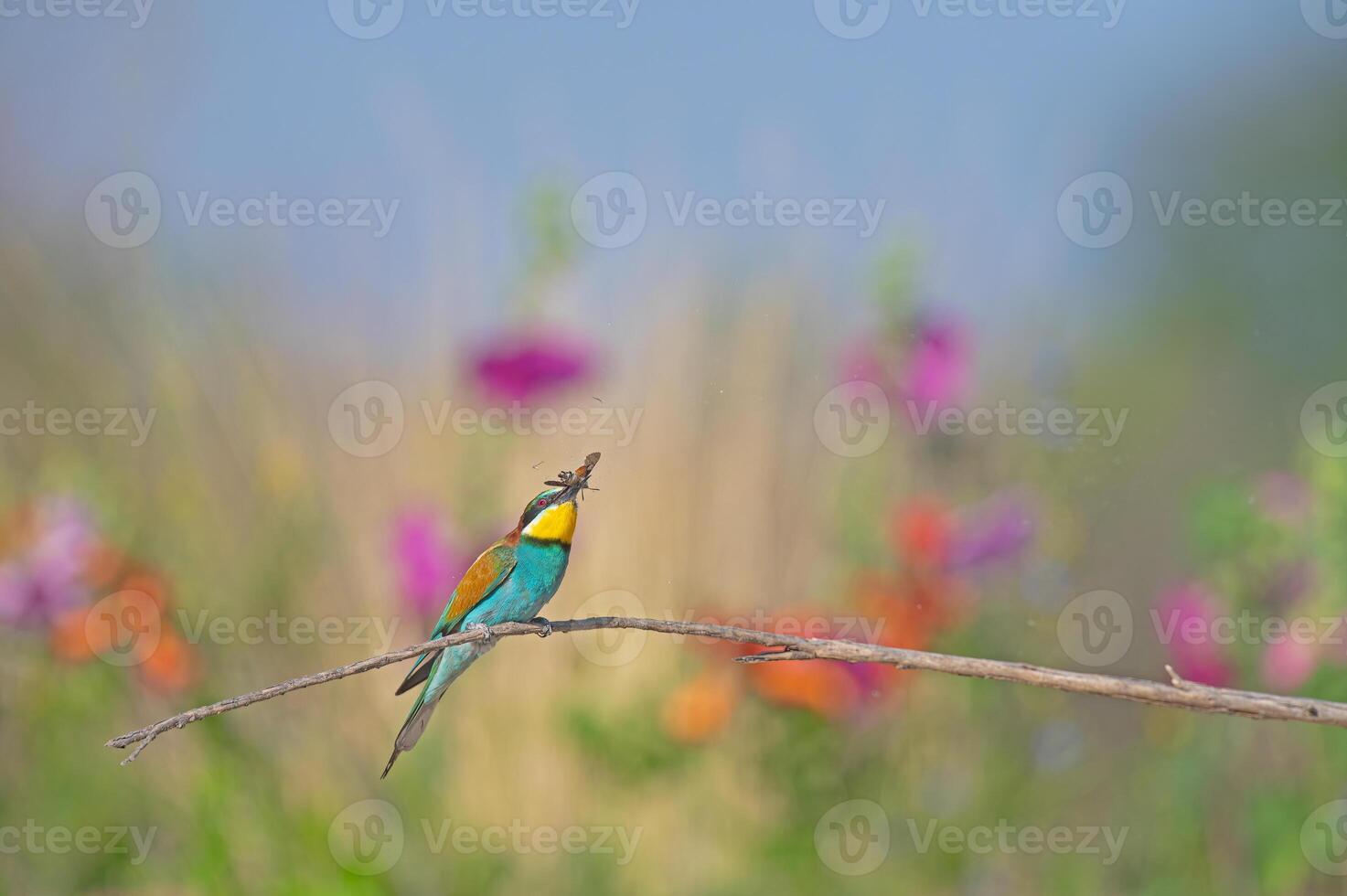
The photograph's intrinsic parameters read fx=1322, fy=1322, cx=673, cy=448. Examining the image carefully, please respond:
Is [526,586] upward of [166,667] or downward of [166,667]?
upward

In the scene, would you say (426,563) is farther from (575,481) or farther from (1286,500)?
(1286,500)

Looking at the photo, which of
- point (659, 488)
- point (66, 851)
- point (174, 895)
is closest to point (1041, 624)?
point (659, 488)

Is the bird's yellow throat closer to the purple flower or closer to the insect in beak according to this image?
the insect in beak

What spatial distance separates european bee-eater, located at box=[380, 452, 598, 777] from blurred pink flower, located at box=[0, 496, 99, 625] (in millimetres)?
1264

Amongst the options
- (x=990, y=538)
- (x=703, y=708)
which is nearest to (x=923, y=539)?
(x=990, y=538)

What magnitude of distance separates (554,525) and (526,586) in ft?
0.41

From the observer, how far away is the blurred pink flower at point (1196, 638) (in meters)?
2.63

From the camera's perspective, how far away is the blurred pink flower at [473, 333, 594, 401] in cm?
270

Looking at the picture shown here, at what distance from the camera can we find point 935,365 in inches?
103

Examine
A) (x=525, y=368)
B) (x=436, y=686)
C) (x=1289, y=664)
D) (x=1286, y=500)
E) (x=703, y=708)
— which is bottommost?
(x=703, y=708)

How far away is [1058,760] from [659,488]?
1.24 metres

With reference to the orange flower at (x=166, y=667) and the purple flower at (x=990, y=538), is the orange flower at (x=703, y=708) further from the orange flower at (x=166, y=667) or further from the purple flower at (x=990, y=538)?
the orange flower at (x=166, y=667)

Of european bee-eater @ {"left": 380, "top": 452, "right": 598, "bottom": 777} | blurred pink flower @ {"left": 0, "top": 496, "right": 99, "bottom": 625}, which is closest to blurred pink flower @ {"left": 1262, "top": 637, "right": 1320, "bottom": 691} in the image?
european bee-eater @ {"left": 380, "top": 452, "right": 598, "bottom": 777}

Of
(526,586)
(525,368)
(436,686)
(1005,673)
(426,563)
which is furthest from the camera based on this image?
(525,368)
